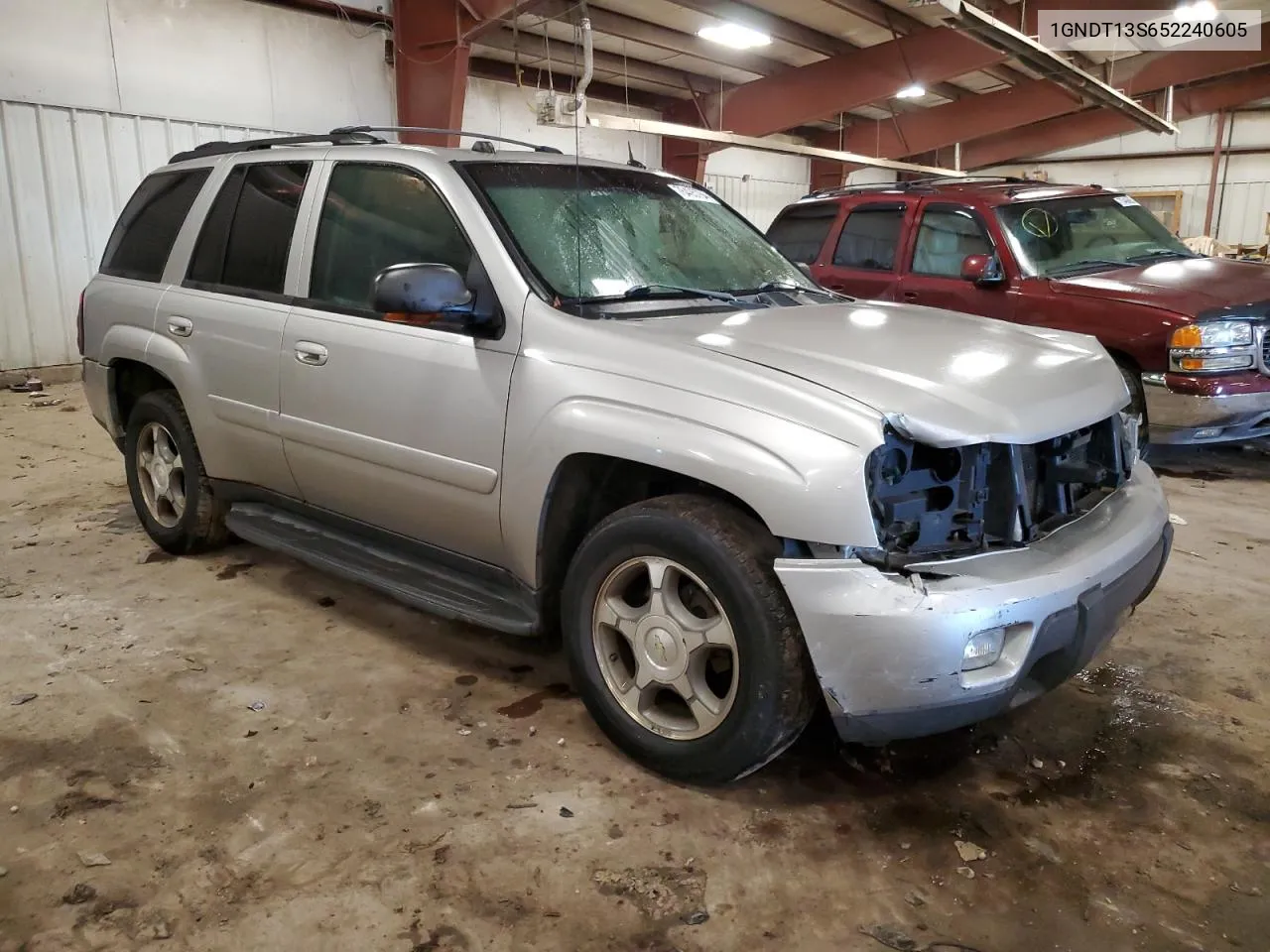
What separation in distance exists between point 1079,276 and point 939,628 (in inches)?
175

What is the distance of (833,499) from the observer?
77.6 inches

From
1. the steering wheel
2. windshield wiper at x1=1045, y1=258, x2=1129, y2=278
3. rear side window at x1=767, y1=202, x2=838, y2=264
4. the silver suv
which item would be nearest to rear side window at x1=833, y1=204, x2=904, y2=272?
rear side window at x1=767, y1=202, x2=838, y2=264

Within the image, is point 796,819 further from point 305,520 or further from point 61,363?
point 61,363

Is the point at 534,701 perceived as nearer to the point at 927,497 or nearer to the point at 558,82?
the point at 927,497

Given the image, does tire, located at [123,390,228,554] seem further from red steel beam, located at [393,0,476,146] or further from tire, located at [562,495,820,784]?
red steel beam, located at [393,0,476,146]

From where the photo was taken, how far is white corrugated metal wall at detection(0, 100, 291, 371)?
801 centimetres

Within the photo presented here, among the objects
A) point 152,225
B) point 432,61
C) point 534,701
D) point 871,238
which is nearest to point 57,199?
A: point 432,61

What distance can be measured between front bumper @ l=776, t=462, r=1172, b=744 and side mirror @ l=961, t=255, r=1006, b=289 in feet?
12.7

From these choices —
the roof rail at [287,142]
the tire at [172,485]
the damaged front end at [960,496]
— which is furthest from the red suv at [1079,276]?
the tire at [172,485]

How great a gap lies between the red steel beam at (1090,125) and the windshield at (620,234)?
14.9m

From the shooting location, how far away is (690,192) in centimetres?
352

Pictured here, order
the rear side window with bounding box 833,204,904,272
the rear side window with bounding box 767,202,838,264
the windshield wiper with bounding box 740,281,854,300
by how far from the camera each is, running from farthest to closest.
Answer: the rear side window with bounding box 767,202,838,264 → the rear side window with bounding box 833,204,904,272 → the windshield wiper with bounding box 740,281,854,300

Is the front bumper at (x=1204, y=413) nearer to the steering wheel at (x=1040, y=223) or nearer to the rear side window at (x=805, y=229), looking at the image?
the steering wheel at (x=1040, y=223)

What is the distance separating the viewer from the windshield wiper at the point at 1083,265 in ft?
18.5
